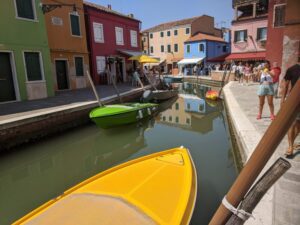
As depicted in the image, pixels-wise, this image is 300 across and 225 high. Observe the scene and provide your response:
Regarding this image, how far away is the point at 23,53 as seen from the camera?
1084cm

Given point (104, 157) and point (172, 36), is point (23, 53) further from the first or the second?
point (172, 36)

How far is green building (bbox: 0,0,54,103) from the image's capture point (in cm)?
1022

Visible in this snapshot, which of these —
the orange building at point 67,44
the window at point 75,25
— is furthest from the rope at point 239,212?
the window at point 75,25

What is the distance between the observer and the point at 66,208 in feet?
8.86

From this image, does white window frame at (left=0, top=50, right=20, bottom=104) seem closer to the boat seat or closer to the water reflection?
the water reflection

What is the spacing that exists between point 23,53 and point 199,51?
28537 mm

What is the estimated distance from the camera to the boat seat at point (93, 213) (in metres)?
2.39

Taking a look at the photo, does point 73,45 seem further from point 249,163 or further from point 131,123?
point 249,163

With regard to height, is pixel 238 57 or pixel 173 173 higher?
pixel 238 57

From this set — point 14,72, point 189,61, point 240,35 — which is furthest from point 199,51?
point 14,72

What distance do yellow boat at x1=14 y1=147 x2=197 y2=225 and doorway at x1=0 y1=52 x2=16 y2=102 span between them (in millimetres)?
9120

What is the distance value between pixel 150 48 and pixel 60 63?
29402 millimetres

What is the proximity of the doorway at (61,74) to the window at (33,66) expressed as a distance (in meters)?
2.87

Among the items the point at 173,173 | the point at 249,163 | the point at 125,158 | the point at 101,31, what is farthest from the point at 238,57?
the point at 249,163
